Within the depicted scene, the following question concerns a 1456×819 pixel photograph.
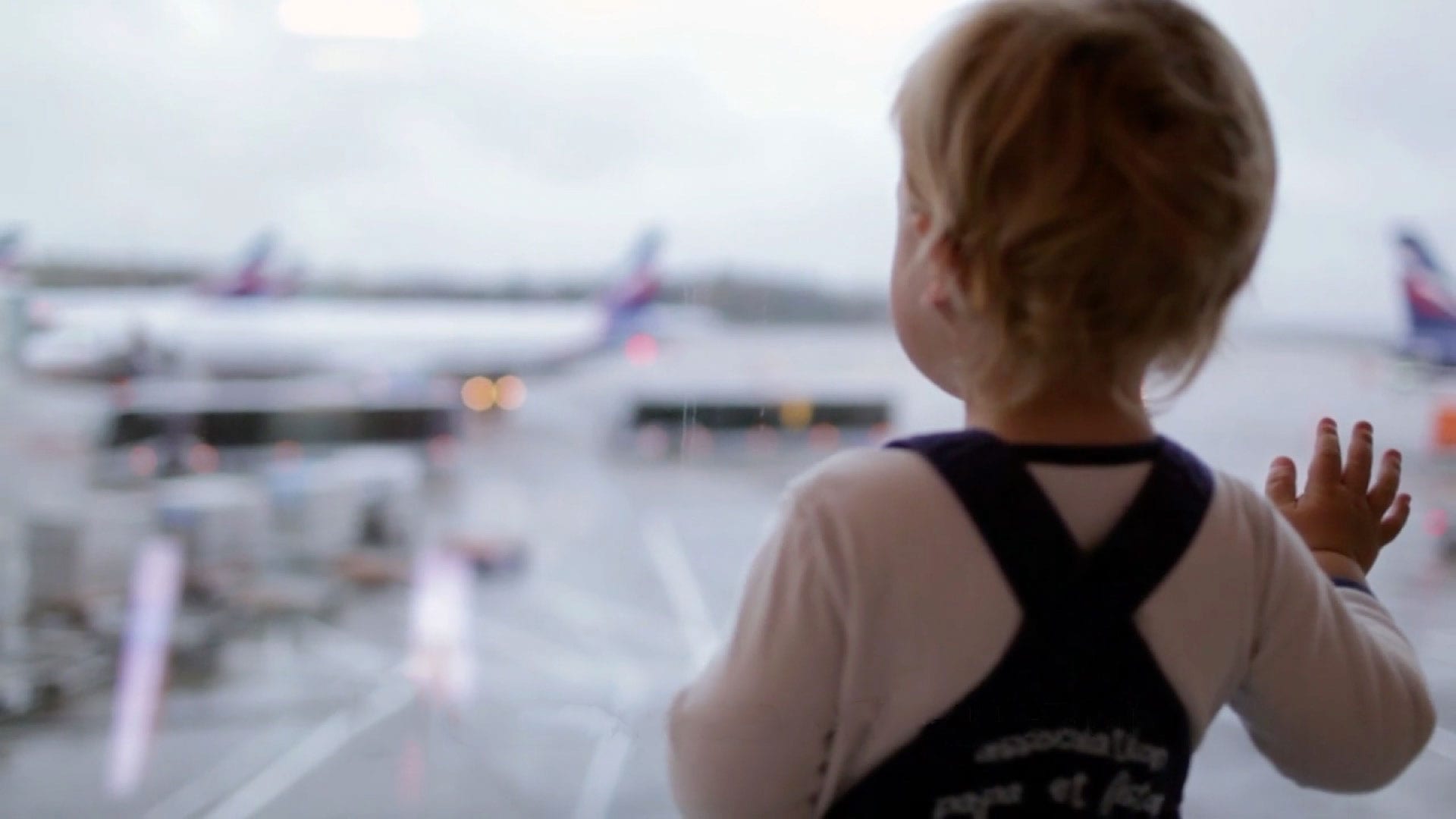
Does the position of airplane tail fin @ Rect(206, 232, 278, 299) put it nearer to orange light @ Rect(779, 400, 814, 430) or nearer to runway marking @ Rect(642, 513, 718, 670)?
runway marking @ Rect(642, 513, 718, 670)

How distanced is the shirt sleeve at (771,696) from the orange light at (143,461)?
2.65 meters

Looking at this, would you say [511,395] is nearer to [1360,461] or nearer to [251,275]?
[251,275]

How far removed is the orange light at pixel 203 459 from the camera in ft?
10.5

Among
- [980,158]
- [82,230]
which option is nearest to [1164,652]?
[980,158]

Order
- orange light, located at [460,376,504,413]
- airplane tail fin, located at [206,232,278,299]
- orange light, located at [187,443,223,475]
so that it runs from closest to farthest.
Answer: airplane tail fin, located at [206,232,278,299] < orange light, located at [187,443,223,475] < orange light, located at [460,376,504,413]

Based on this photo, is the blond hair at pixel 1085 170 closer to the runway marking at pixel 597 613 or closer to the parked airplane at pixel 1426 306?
the parked airplane at pixel 1426 306

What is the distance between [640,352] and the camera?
318 centimetres

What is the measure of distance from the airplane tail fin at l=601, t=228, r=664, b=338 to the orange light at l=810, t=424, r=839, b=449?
328 millimetres

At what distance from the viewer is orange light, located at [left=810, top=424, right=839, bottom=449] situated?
1766mm

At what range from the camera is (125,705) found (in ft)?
6.77

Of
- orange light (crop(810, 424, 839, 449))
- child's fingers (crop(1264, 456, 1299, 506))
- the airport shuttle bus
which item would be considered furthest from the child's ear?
the airport shuttle bus

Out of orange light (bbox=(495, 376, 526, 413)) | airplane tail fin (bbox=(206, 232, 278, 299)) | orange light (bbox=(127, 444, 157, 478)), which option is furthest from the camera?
orange light (bbox=(495, 376, 526, 413))

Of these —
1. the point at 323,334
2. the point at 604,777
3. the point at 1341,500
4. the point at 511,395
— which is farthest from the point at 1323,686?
the point at 323,334

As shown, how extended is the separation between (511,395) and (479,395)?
2.44 feet
